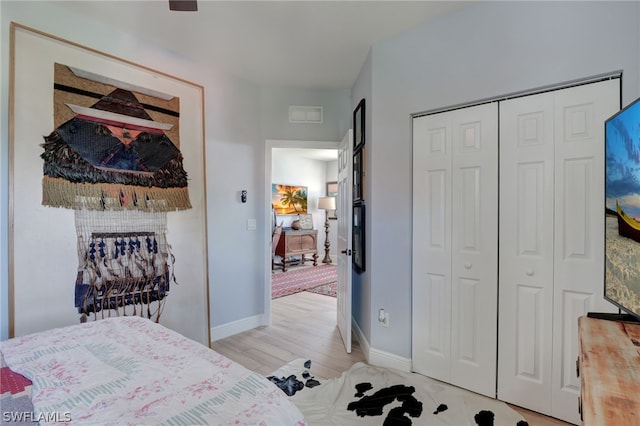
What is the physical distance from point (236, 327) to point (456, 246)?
233 centimetres

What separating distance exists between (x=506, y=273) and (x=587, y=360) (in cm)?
128

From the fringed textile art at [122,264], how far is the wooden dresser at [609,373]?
9.00 ft

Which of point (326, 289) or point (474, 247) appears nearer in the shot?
point (474, 247)

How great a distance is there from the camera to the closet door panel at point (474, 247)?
2.15 metres

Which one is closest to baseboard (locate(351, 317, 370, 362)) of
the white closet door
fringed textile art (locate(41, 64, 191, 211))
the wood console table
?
the white closet door

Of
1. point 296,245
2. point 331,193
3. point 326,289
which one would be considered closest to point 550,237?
point 326,289

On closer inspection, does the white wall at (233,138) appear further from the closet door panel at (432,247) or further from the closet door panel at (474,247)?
the closet door panel at (474,247)

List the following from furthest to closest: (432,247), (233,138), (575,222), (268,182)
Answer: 1. (268,182)
2. (233,138)
3. (432,247)
4. (575,222)

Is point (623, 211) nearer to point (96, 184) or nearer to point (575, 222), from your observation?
point (575, 222)

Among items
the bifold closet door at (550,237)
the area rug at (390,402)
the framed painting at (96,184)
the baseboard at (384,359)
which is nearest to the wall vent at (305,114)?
the framed painting at (96,184)

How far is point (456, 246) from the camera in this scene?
90.6 inches

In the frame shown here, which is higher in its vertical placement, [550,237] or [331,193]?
[331,193]

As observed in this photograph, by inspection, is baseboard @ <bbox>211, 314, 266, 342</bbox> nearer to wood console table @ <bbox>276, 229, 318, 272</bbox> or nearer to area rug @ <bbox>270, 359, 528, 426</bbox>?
area rug @ <bbox>270, 359, 528, 426</bbox>

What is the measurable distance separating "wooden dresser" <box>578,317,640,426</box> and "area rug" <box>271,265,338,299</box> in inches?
162
